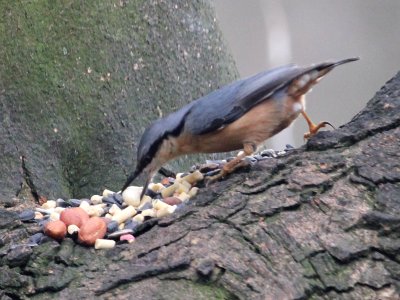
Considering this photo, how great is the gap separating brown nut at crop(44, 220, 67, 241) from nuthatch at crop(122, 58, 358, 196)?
1.32 feet

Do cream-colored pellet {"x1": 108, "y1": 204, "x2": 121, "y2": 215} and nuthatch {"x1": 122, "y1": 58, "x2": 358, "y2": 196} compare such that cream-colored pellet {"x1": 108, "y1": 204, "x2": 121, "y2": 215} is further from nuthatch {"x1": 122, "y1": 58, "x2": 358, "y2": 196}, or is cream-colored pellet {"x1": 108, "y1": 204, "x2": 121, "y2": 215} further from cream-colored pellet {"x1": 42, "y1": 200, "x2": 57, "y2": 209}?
cream-colored pellet {"x1": 42, "y1": 200, "x2": 57, "y2": 209}

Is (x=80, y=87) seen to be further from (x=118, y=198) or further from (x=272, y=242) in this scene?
(x=272, y=242)

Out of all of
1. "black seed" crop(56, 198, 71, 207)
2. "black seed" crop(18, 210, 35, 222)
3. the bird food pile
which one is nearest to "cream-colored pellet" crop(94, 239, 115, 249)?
the bird food pile

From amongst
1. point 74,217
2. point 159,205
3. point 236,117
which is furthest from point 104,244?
point 236,117

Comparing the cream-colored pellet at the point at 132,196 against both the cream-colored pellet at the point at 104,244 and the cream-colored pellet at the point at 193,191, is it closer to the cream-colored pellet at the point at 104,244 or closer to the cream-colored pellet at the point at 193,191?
the cream-colored pellet at the point at 193,191

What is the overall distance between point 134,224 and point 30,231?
31cm

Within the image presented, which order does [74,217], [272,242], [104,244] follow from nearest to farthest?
[272,242]
[104,244]
[74,217]

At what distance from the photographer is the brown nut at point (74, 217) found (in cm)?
250

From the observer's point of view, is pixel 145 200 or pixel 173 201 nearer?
pixel 173 201

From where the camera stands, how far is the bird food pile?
7.99ft

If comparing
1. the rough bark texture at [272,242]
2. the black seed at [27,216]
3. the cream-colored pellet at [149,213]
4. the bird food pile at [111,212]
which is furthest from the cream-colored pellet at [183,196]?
the black seed at [27,216]

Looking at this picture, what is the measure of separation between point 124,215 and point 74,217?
18 centimetres

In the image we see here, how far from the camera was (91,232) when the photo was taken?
7.95 ft

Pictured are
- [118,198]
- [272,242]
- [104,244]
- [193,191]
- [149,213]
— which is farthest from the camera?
[118,198]
